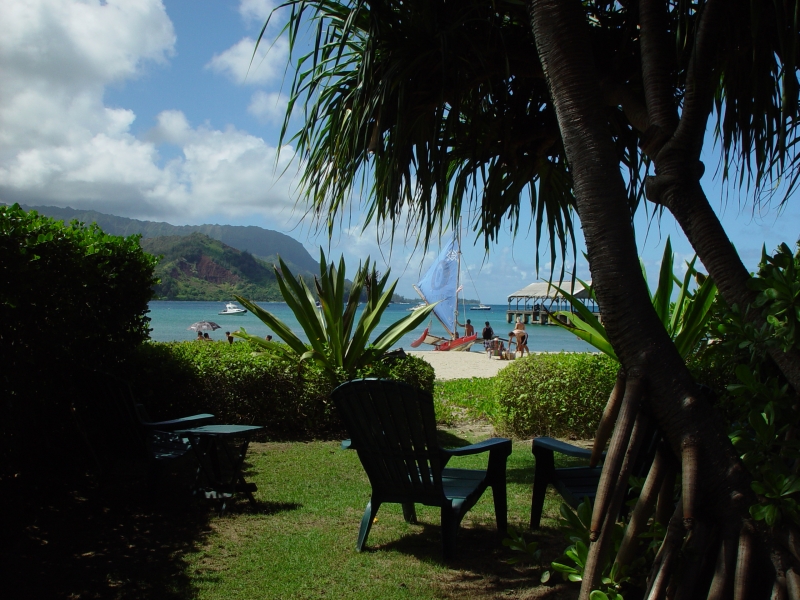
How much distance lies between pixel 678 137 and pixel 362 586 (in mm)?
2456

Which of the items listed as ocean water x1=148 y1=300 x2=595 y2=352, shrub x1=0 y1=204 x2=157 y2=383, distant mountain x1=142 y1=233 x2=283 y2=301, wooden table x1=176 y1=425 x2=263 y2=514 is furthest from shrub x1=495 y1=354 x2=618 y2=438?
distant mountain x1=142 y1=233 x2=283 y2=301

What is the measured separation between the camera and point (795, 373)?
218 centimetres

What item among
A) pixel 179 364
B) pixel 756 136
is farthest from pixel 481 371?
pixel 756 136

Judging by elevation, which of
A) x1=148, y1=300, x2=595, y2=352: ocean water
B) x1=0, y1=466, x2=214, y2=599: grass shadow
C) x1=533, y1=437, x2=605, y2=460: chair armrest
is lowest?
x1=148, y1=300, x2=595, y2=352: ocean water

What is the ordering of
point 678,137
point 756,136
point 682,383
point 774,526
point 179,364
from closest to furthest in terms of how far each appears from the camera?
point 774,526
point 682,383
point 678,137
point 756,136
point 179,364

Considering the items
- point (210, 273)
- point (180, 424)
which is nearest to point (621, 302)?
point (180, 424)

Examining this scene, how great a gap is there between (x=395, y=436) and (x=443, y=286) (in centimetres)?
3102

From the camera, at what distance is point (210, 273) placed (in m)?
120

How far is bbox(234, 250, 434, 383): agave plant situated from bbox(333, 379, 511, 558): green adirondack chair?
3.61 metres

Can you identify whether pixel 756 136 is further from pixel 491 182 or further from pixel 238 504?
pixel 238 504

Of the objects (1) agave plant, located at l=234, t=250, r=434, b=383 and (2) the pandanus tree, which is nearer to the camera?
(2) the pandanus tree

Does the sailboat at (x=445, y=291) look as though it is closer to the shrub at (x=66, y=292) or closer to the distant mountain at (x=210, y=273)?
the shrub at (x=66, y=292)

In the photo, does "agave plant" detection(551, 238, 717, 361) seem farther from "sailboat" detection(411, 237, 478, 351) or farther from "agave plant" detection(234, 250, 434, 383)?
"sailboat" detection(411, 237, 478, 351)

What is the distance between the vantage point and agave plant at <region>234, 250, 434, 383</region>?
7527mm
